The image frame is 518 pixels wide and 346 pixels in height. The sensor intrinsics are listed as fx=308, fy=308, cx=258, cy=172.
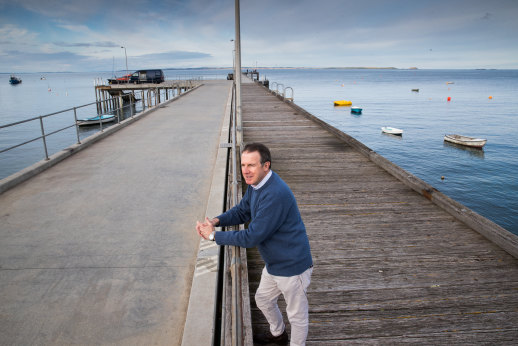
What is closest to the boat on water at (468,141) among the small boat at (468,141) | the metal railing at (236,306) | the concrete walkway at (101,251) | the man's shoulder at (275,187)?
the small boat at (468,141)

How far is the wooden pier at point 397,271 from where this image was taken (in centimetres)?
283

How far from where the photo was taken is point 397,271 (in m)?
3.59

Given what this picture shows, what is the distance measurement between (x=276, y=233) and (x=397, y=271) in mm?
2059

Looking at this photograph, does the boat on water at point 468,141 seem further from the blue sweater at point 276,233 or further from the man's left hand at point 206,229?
the man's left hand at point 206,229

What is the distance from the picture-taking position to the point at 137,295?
3852 mm

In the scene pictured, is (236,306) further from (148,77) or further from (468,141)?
(148,77)

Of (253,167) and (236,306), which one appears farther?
(253,167)

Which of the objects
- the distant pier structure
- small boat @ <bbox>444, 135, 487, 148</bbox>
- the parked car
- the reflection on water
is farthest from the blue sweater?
the parked car

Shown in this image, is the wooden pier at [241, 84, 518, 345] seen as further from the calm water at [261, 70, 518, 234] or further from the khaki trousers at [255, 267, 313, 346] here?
the calm water at [261, 70, 518, 234]

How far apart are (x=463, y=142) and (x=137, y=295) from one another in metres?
30.4

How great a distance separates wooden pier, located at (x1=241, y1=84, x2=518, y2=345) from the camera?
111 inches

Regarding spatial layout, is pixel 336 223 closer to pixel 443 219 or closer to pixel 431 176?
pixel 443 219

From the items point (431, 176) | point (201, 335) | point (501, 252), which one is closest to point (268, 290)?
point (201, 335)

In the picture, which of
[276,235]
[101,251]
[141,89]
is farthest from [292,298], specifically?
[141,89]
